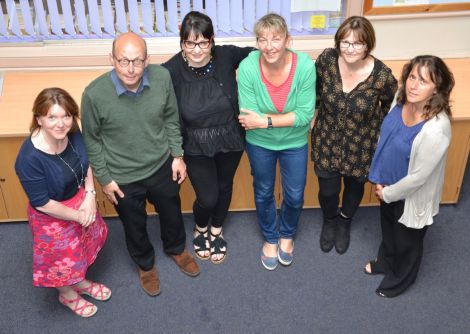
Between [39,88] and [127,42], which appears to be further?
[39,88]

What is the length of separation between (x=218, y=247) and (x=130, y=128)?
0.98 metres

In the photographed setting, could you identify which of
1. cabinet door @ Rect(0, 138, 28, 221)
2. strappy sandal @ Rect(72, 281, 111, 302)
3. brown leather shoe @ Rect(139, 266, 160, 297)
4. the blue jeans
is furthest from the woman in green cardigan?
cabinet door @ Rect(0, 138, 28, 221)

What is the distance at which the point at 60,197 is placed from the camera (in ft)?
7.32

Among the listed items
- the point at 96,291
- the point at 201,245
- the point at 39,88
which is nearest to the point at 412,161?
the point at 201,245

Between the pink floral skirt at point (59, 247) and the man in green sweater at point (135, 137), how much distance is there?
0.61 ft

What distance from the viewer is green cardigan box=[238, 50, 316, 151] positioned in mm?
2293

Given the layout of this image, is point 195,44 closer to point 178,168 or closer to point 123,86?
point 123,86

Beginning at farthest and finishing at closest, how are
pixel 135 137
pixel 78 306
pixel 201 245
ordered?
1. pixel 201 245
2. pixel 78 306
3. pixel 135 137

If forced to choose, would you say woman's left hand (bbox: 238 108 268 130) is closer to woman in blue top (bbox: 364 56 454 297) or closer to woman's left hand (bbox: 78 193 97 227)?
woman in blue top (bbox: 364 56 454 297)

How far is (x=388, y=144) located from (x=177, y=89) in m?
0.92

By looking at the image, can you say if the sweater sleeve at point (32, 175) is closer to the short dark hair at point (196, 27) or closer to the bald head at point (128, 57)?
the bald head at point (128, 57)

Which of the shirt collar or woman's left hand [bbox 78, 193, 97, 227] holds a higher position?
the shirt collar

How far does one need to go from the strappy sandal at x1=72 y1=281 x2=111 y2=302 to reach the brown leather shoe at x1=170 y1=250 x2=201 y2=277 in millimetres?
380

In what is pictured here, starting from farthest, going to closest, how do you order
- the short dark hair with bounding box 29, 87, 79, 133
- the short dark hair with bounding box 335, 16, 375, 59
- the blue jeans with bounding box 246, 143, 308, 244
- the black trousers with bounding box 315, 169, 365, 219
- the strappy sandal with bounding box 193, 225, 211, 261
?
the strappy sandal with bounding box 193, 225, 211, 261
the black trousers with bounding box 315, 169, 365, 219
the blue jeans with bounding box 246, 143, 308, 244
the short dark hair with bounding box 335, 16, 375, 59
the short dark hair with bounding box 29, 87, 79, 133
